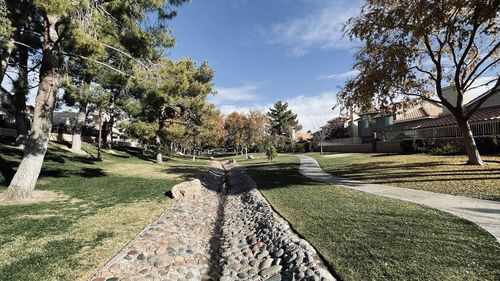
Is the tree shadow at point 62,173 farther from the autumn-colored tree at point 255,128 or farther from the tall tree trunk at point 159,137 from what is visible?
the autumn-colored tree at point 255,128

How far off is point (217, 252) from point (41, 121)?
7.75 metres

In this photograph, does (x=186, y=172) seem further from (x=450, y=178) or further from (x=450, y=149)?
(x=450, y=149)

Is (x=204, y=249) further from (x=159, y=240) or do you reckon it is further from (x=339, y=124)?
(x=339, y=124)

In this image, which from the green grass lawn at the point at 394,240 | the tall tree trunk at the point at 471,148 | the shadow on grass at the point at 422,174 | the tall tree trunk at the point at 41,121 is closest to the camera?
the green grass lawn at the point at 394,240

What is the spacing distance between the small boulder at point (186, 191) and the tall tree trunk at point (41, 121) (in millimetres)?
4751

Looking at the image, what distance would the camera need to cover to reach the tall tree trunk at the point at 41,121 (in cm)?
1048

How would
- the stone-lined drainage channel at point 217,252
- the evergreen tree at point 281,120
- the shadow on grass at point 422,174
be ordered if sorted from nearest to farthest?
the stone-lined drainage channel at point 217,252, the shadow on grass at point 422,174, the evergreen tree at point 281,120

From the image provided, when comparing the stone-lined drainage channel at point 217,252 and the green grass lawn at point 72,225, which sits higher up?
the green grass lawn at point 72,225

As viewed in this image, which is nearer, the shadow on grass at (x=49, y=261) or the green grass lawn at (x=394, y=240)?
the green grass lawn at (x=394, y=240)

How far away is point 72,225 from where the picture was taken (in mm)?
7980

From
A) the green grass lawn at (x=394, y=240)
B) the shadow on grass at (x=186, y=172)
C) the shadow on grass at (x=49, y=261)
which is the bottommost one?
the shadow on grass at (x=49, y=261)

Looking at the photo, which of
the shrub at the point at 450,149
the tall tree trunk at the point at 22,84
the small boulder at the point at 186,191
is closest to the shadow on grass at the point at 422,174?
the shrub at the point at 450,149

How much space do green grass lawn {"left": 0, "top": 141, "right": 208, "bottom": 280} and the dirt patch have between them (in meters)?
0.30

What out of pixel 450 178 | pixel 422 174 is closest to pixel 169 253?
pixel 450 178
